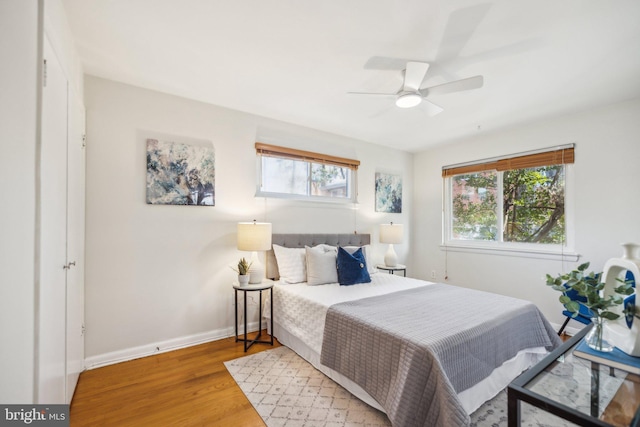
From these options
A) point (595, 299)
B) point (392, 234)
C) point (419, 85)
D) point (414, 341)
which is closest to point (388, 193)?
point (392, 234)

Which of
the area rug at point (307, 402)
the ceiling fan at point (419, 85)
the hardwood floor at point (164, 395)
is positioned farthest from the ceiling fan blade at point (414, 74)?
the hardwood floor at point (164, 395)

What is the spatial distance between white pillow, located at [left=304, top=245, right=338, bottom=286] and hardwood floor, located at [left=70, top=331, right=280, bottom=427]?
106 cm

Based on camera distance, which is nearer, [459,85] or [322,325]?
[459,85]

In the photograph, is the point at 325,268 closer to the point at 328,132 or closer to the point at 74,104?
the point at 328,132

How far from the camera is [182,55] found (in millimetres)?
2199

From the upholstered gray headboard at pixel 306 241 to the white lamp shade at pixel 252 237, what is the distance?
52 cm

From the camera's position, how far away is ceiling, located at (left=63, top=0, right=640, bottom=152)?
1.72m

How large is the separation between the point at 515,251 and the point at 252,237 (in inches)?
133

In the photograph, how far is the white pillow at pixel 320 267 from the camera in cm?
310

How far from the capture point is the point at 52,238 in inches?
57.6

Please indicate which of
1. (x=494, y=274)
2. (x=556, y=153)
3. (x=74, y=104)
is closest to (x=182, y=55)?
(x=74, y=104)

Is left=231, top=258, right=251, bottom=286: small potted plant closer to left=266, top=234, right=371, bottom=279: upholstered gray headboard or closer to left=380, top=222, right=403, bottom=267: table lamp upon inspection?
left=266, top=234, right=371, bottom=279: upholstered gray headboard

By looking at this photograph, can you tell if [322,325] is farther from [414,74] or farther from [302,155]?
[302,155]

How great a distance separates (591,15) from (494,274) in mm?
3082
